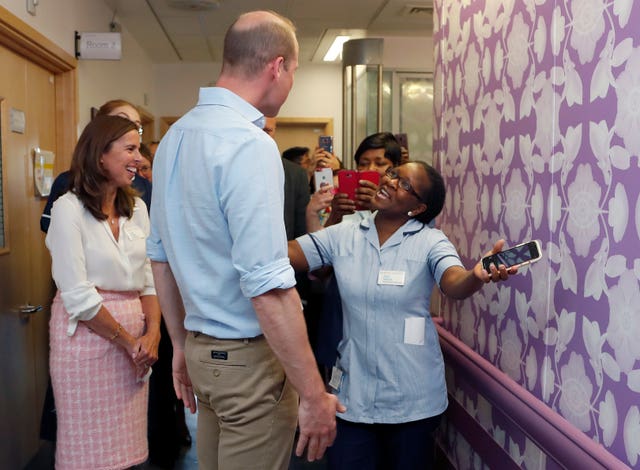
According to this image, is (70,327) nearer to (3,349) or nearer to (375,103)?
(3,349)

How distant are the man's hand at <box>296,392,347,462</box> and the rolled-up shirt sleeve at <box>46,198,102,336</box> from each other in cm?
115

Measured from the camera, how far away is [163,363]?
132 inches

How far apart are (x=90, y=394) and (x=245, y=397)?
3.67 feet

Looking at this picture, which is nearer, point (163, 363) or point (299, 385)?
point (299, 385)

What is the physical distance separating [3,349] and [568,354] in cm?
254

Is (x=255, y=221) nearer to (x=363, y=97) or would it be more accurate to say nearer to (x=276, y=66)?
(x=276, y=66)

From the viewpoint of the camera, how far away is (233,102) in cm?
157

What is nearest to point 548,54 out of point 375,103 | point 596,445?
point 596,445

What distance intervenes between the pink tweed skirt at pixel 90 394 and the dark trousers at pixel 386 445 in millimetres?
861

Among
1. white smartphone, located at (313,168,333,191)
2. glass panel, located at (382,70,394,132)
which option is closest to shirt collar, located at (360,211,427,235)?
white smartphone, located at (313,168,333,191)

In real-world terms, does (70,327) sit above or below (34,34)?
below

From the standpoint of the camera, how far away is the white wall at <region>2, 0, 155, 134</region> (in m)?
3.64

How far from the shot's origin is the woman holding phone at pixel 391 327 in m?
2.17

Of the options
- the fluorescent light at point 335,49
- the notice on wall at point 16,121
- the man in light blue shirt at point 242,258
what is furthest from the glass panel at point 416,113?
the man in light blue shirt at point 242,258
